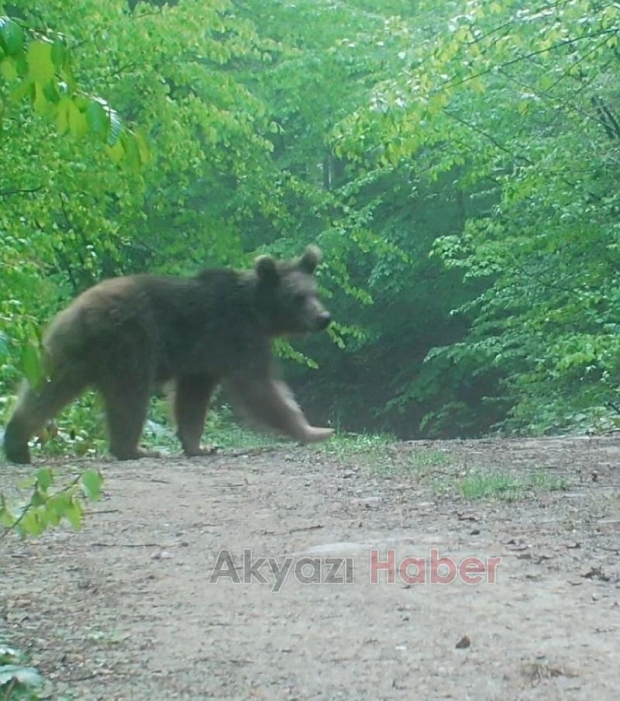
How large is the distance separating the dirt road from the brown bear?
1.84m

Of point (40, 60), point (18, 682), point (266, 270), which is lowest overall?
point (18, 682)

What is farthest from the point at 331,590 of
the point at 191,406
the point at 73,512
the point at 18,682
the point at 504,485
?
the point at 191,406

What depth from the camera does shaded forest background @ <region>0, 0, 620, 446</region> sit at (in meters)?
10.9

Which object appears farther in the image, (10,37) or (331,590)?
(331,590)

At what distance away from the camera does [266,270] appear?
456 inches

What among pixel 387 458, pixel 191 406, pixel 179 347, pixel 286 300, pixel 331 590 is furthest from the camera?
pixel 286 300

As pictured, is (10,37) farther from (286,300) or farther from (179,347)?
(286,300)

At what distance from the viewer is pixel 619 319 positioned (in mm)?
14742

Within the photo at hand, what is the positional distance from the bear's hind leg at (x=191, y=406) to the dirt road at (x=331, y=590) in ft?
8.98

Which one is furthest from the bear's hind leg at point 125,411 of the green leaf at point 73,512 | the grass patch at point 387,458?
the green leaf at point 73,512

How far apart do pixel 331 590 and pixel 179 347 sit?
19.6 ft

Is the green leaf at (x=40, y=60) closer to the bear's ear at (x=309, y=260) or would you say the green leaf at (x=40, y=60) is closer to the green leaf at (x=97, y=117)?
the green leaf at (x=97, y=117)

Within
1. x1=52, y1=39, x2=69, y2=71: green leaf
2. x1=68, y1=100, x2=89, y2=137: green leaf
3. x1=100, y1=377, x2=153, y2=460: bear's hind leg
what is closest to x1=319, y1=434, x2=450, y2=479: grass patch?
x1=100, y1=377, x2=153, y2=460: bear's hind leg

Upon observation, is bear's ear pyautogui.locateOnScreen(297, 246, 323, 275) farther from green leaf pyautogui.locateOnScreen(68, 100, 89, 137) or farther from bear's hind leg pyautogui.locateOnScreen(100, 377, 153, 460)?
green leaf pyautogui.locateOnScreen(68, 100, 89, 137)
